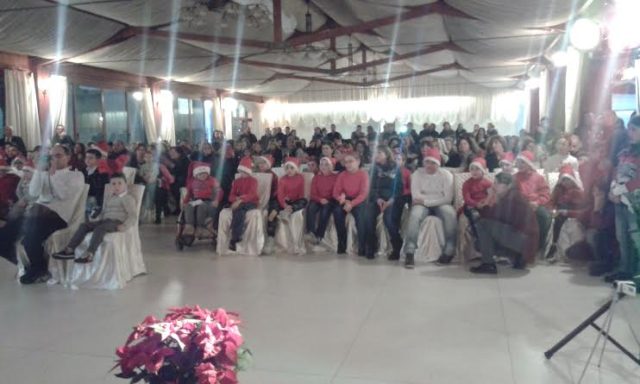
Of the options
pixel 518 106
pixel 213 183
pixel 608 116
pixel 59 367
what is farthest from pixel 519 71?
pixel 59 367

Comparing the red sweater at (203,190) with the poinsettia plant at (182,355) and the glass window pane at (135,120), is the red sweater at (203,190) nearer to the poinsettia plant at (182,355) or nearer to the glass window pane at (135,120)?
the poinsettia plant at (182,355)

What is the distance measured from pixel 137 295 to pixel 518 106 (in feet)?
52.0

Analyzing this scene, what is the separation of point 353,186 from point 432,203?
33.5 inches

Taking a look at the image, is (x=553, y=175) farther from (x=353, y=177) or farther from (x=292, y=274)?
(x=292, y=274)

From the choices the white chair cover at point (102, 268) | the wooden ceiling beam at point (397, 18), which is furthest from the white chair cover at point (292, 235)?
the wooden ceiling beam at point (397, 18)

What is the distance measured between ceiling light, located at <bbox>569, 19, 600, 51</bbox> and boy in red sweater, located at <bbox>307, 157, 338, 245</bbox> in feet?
10.6

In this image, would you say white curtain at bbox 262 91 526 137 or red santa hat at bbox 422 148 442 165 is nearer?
red santa hat at bbox 422 148 442 165

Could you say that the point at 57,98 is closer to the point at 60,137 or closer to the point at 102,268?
the point at 60,137

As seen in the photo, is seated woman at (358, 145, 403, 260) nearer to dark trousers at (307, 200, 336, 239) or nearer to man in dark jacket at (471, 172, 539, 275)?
dark trousers at (307, 200, 336, 239)

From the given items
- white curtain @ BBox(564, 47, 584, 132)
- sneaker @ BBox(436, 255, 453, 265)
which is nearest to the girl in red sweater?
sneaker @ BBox(436, 255, 453, 265)

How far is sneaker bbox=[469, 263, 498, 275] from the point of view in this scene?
15.0 ft

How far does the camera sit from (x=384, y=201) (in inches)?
212

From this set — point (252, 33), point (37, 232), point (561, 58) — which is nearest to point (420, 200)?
point (37, 232)

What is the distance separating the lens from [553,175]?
17.7ft
